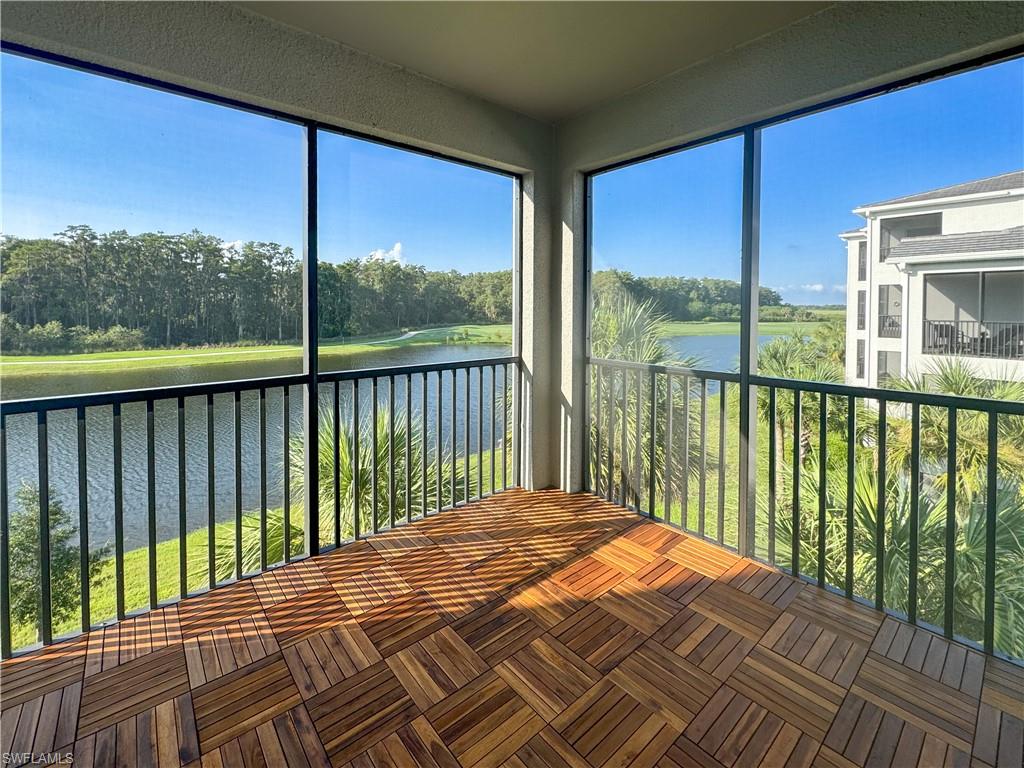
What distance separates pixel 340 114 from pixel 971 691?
3448mm

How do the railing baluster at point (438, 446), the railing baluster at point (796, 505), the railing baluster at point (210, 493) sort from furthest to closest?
the railing baluster at point (438, 446), the railing baluster at point (796, 505), the railing baluster at point (210, 493)

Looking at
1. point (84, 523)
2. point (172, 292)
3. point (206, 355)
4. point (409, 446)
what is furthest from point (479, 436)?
point (84, 523)

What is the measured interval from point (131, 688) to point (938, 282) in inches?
131

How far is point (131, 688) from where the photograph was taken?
1683 millimetres

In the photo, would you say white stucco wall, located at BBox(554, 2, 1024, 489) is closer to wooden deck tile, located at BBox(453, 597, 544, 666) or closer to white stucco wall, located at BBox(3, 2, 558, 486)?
white stucco wall, located at BBox(3, 2, 558, 486)

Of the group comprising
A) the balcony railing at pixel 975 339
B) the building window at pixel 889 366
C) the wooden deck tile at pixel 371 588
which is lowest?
the wooden deck tile at pixel 371 588

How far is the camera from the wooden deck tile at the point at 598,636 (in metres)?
1.84

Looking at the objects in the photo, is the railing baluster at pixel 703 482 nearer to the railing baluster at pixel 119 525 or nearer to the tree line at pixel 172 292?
the tree line at pixel 172 292

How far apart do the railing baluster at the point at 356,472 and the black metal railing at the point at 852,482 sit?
5.40 feet

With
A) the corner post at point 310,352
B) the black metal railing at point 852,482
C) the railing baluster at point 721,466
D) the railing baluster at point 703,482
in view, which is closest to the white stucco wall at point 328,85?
the corner post at point 310,352

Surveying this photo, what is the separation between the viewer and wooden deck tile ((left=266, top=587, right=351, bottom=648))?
1994 mm

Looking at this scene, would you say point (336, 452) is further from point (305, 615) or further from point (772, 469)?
point (772, 469)

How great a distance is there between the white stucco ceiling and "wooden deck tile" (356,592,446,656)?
255 centimetres

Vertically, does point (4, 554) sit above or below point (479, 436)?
below
